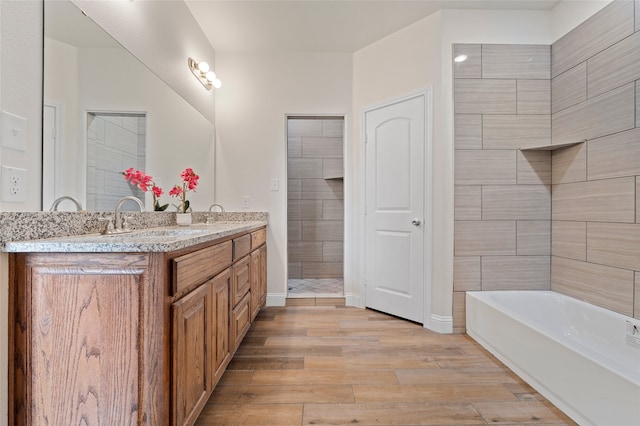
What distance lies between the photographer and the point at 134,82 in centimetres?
171

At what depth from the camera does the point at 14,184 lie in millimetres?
1021

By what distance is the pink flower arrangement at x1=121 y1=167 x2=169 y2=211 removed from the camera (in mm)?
1690

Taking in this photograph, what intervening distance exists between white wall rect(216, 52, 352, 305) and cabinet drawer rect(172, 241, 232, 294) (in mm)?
1394

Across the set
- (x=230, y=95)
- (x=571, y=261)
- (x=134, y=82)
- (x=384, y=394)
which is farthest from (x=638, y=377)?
(x=230, y=95)

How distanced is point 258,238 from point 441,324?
159cm

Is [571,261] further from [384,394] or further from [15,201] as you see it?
[15,201]

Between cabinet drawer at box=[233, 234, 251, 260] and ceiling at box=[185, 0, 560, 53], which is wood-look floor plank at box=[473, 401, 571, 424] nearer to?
cabinet drawer at box=[233, 234, 251, 260]

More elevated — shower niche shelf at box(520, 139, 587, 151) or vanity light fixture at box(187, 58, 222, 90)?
vanity light fixture at box(187, 58, 222, 90)

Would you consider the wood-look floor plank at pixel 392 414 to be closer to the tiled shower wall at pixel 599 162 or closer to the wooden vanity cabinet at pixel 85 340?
the wooden vanity cabinet at pixel 85 340

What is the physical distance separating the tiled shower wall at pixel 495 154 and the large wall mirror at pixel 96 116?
2126 millimetres

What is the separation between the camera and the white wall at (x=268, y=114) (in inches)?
119

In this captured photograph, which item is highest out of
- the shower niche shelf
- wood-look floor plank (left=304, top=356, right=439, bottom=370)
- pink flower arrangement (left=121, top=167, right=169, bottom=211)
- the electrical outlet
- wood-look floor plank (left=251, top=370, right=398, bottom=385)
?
the shower niche shelf

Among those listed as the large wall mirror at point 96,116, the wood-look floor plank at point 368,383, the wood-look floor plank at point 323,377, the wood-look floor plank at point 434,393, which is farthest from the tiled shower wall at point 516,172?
the large wall mirror at point 96,116

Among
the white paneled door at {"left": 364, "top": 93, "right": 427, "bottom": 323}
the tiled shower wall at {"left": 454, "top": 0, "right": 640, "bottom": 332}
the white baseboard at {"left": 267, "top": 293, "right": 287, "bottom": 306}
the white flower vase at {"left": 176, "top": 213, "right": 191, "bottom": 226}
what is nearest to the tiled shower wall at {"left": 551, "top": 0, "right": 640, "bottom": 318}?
the tiled shower wall at {"left": 454, "top": 0, "right": 640, "bottom": 332}
